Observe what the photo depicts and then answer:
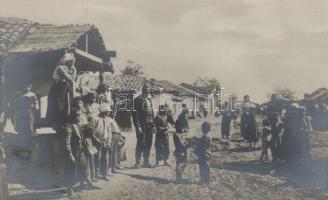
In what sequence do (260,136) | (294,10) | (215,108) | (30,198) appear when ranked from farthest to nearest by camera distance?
1. (215,108)
2. (260,136)
3. (294,10)
4. (30,198)

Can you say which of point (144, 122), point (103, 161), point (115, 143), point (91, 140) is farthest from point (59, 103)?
point (144, 122)

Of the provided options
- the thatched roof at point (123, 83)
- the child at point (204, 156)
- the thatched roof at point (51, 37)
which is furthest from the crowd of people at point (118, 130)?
the thatched roof at point (123, 83)

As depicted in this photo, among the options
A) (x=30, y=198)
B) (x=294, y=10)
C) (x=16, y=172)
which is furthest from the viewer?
(x=294, y=10)

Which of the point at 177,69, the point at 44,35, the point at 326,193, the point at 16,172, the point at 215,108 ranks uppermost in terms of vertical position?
the point at 44,35

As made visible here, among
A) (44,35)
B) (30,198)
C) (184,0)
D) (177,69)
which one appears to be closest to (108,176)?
(30,198)

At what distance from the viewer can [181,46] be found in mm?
6754

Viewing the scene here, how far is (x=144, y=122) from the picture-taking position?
7.03m

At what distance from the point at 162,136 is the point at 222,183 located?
1.34m

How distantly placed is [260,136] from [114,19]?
156 inches

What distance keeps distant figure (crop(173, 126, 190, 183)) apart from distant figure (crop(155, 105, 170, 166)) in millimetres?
365

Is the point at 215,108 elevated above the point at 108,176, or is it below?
above

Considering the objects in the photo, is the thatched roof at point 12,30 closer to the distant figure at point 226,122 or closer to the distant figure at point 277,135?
the distant figure at point 226,122

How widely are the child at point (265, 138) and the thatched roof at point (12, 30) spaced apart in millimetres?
4605

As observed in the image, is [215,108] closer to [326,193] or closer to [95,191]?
[326,193]
